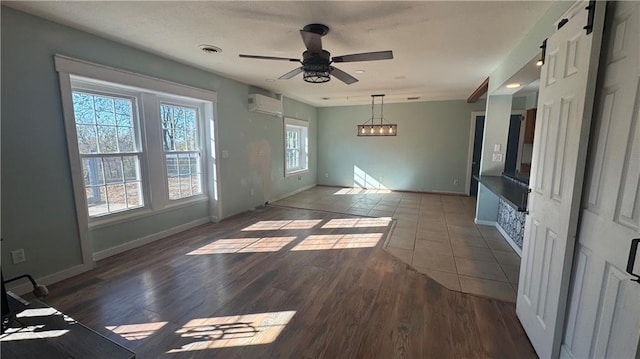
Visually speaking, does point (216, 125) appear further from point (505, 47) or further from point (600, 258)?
point (600, 258)

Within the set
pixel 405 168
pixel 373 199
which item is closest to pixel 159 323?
pixel 373 199

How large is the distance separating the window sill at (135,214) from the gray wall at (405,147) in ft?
15.5

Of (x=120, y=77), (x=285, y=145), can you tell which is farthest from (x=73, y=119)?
(x=285, y=145)

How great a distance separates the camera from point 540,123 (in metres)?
1.84

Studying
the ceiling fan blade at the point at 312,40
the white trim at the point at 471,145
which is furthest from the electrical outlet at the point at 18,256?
the white trim at the point at 471,145

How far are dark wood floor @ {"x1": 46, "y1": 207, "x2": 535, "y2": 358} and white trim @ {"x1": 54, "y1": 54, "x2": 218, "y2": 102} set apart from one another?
2.08 metres

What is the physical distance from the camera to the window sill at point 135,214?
9.95 ft

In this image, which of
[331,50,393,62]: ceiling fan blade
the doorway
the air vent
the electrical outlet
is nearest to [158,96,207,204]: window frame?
the air vent

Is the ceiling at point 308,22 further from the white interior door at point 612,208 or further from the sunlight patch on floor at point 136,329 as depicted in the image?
the sunlight patch on floor at point 136,329

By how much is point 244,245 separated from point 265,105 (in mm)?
2995

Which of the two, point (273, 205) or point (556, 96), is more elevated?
point (556, 96)

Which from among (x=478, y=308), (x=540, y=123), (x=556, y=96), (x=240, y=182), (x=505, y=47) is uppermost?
(x=505, y=47)

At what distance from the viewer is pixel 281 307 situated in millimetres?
2238

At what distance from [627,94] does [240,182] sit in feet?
16.2
